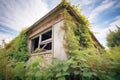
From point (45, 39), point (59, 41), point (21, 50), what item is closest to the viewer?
point (59, 41)

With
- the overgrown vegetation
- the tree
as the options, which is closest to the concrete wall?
the overgrown vegetation

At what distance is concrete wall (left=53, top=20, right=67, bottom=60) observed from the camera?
512cm

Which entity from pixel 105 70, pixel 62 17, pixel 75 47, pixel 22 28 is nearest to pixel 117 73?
pixel 105 70

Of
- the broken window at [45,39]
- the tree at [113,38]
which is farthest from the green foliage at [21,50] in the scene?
the tree at [113,38]

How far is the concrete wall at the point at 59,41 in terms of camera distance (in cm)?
512

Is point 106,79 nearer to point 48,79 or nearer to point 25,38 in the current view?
point 48,79

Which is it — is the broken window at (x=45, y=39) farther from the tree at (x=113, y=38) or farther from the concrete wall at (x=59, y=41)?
the tree at (x=113, y=38)

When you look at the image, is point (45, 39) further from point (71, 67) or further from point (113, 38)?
point (113, 38)

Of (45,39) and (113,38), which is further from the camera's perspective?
(113,38)

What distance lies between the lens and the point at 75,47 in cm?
501

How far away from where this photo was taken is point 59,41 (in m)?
5.46

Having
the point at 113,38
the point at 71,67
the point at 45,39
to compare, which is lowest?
the point at 71,67

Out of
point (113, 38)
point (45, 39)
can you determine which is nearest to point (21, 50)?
point (45, 39)

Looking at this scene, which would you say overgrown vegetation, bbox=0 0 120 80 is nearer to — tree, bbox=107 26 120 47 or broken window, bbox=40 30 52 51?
broken window, bbox=40 30 52 51
